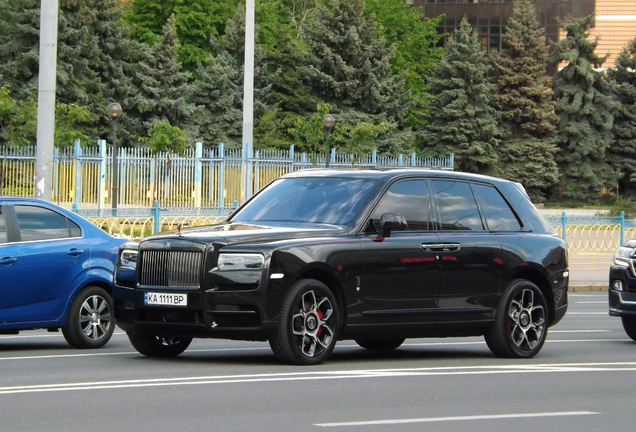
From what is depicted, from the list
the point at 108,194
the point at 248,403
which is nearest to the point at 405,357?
the point at 248,403

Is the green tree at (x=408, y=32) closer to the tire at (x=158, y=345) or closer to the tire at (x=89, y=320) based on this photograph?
the tire at (x=89, y=320)

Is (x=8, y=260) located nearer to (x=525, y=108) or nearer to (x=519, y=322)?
(x=519, y=322)

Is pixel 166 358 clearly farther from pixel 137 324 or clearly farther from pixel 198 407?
pixel 198 407

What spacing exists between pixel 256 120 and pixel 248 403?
171ft

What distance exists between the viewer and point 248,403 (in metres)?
8.25

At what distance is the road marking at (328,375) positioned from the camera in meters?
8.98

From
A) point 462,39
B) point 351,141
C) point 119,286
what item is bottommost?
point 119,286

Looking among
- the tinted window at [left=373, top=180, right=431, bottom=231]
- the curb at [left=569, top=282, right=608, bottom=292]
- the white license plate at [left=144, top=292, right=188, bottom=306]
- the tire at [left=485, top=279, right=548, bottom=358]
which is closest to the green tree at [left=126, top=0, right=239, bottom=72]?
the curb at [left=569, top=282, right=608, bottom=292]

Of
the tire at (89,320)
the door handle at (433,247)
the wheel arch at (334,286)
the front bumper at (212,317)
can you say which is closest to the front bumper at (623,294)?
the door handle at (433,247)

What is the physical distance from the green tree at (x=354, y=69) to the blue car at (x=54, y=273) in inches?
1813

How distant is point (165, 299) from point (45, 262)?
2.50 meters

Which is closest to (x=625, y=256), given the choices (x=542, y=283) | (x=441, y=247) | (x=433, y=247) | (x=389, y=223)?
(x=542, y=283)

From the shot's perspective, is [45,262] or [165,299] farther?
[45,262]

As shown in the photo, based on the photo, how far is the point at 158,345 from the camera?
37.1 feet
